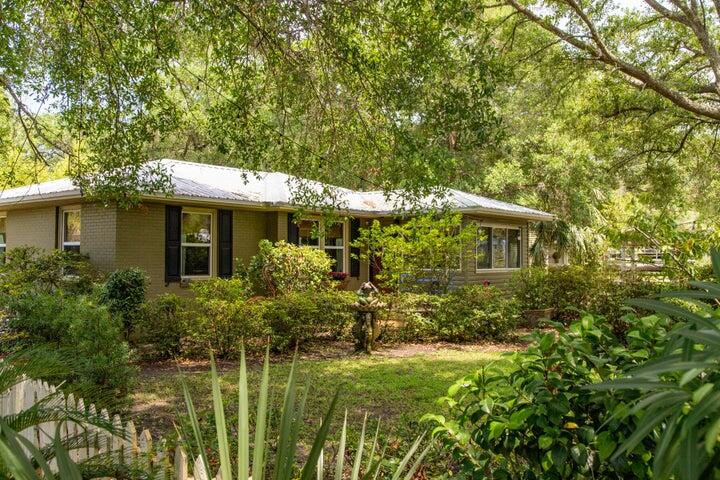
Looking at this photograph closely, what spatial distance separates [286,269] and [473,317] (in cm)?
468

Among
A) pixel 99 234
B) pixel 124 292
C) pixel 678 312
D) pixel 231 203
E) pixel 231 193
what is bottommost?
pixel 124 292

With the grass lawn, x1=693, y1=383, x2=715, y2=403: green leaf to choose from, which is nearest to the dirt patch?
the grass lawn

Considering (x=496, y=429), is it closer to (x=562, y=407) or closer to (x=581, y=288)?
(x=562, y=407)

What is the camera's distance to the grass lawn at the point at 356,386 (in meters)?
6.01

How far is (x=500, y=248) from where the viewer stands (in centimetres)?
2005

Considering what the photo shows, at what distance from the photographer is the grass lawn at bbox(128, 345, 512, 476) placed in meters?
6.01

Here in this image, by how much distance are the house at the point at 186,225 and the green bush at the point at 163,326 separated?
323 cm

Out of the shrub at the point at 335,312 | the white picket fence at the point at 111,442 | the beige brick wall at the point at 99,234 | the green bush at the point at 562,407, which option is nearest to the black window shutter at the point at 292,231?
the beige brick wall at the point at 99,234

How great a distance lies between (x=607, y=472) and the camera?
2496mm

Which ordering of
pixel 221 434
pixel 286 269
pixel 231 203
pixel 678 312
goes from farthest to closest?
pixel 231 203 < pixel 286 269 < pixel 221 434 < pixel 678 312

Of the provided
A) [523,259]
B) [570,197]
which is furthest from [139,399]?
[570,197]

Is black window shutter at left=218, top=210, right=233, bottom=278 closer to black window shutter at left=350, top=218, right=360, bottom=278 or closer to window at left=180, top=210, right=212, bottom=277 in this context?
window at left=180, top=210, right=212, bottom=277

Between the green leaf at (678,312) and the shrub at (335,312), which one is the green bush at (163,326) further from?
the green leaf at (678,312)

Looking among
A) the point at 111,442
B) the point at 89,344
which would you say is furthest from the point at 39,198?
the point at 111,442
